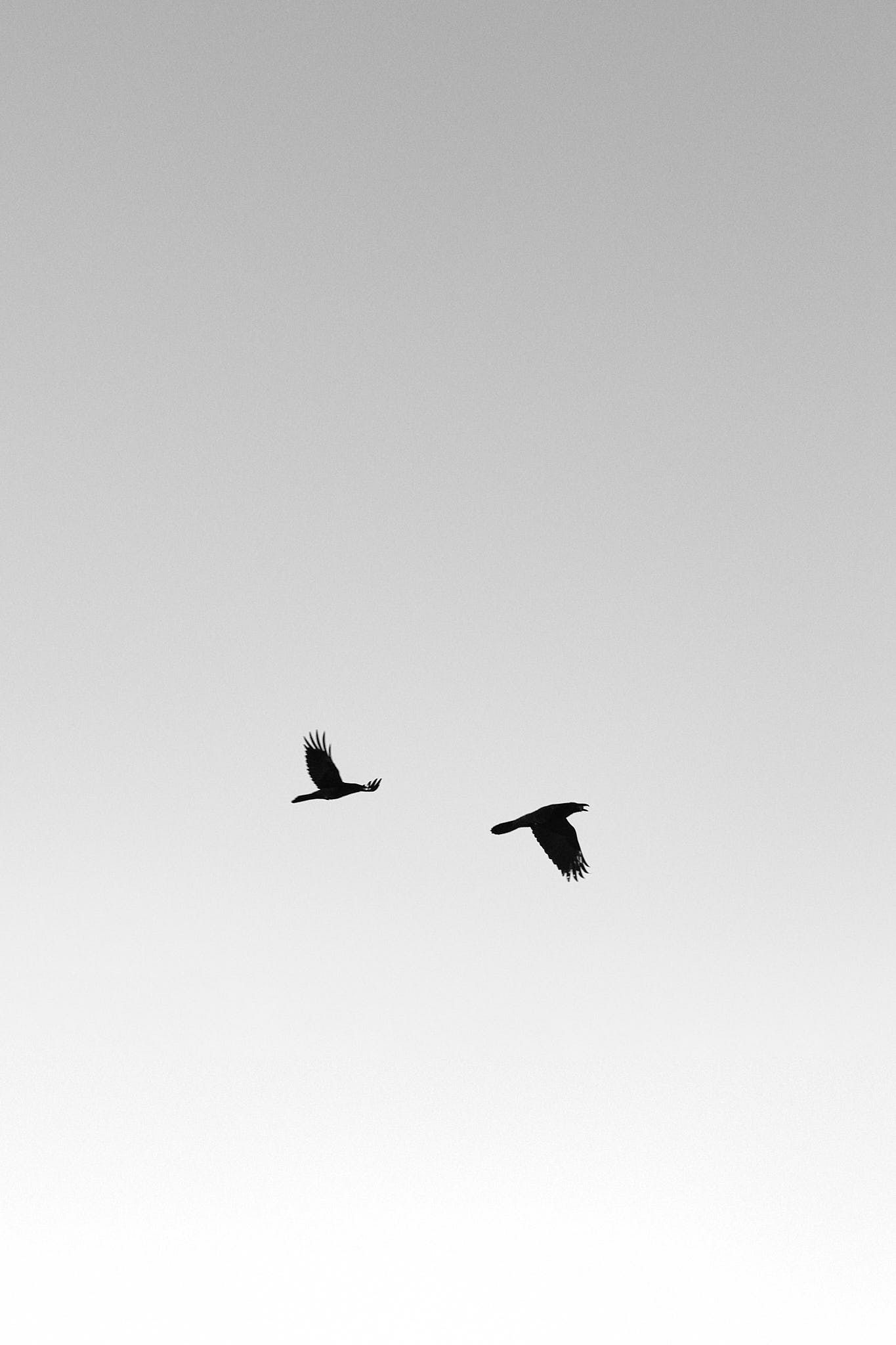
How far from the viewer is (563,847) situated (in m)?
33.5

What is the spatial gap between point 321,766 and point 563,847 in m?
8.92

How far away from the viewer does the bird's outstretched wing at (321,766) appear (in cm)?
3944

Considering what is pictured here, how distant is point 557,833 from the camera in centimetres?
3359

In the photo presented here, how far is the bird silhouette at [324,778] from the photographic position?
38.6 meters

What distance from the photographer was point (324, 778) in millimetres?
39531

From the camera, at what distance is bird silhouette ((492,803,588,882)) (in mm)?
33469

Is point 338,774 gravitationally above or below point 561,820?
above

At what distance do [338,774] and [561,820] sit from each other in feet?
26.9

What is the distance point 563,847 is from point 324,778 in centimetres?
871

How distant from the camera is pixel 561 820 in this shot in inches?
1328

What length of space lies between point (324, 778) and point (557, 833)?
852 cm

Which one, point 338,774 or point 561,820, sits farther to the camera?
point 338,774

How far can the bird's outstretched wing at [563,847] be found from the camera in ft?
110

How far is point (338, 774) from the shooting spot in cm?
3953
